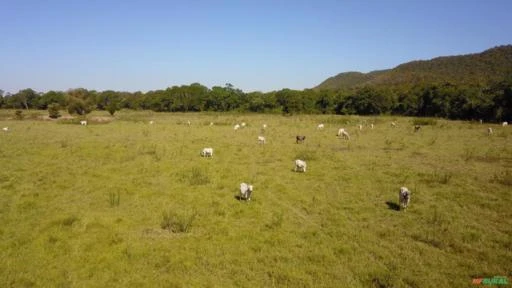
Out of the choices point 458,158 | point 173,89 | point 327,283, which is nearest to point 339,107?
point 173,89

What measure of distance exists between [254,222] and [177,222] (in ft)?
7.76

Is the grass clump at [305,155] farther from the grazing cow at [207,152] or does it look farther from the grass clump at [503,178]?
the grass clump at [503,178]

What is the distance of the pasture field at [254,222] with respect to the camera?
7.67m

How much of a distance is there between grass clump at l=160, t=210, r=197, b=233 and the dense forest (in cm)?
5166

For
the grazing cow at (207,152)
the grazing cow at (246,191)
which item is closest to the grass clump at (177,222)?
the grazing cow at (246,191)

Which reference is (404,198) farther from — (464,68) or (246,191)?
(464,68)

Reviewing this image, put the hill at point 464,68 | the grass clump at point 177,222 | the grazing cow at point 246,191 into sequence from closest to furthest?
the grass clump at point 177,222 → the grazing cow at point 246,191 → the hill at point 464,68

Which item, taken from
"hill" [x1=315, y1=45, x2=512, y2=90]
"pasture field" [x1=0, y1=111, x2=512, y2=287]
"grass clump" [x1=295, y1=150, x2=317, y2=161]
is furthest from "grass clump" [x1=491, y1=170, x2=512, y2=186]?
"hill" [x1=315, y1=45, x2=512, y2=90]

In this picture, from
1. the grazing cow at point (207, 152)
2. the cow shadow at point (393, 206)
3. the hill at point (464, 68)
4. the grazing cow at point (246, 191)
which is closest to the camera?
the cow shadow at point (393, 206)

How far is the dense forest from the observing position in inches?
2085

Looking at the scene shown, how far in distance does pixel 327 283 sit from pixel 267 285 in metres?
1.29

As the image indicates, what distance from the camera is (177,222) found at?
10.3 m

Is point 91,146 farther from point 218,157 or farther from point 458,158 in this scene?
point 458,158

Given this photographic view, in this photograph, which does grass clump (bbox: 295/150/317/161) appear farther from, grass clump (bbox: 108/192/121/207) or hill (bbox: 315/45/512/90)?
hill (bbox: 315/45/512/90)
